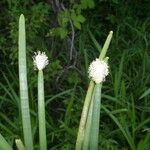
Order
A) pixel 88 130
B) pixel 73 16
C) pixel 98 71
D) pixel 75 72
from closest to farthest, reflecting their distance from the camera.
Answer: pixel 98 71, pixel 88 130, pixel 73 16, pixel 75 72

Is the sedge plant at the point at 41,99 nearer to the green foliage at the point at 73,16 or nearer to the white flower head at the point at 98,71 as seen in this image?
the white flower head at the point at 98,71

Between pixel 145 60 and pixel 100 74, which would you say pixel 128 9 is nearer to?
pixel 145 60

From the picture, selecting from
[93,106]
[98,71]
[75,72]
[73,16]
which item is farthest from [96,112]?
[75,72]

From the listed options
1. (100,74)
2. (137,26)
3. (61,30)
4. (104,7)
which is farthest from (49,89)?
(100,74)

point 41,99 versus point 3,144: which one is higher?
point 41,99

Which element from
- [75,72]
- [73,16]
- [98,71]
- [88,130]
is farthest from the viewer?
[75,72]

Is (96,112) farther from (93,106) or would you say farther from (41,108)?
(41,108)
